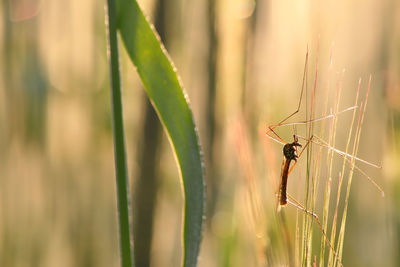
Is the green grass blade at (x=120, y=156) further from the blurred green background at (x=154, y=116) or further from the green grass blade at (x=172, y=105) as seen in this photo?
the blurred green background at (x=154, y=116)

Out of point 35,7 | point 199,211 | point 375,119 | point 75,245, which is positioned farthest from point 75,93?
point 199,211

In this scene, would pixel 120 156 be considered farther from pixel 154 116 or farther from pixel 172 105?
pixel 154 116

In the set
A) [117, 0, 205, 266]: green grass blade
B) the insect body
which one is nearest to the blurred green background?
the insect body

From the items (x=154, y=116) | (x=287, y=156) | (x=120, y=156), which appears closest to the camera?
(x=120, y=156)

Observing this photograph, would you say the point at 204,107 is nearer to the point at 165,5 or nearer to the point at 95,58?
the point at 165,5

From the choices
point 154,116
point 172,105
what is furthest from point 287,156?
point 154,116

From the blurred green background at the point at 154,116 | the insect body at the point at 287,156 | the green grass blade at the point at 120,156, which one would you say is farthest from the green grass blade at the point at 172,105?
the blurred green background at the point at 154,116

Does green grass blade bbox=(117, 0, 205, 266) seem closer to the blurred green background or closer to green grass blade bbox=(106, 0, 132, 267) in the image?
green grass blade bbox=(106, 0, 132, 267)
